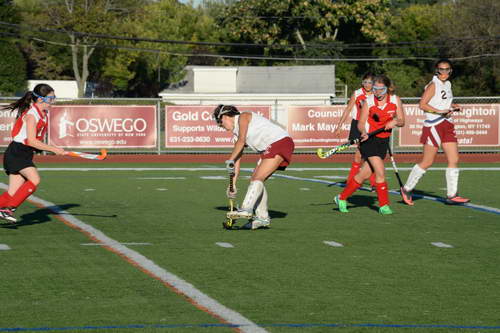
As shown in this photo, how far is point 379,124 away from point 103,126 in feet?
48.0

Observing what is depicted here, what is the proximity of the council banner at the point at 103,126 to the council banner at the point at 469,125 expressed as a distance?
7.34 metres

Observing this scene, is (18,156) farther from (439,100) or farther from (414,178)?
(439,100)

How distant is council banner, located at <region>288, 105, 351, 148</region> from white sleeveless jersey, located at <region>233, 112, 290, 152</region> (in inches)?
620

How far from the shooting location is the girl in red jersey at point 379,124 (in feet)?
41.1

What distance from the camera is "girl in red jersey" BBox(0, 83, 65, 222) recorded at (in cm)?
1075

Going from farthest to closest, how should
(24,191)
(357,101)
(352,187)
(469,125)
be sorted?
(469,125) → (357,101) → (352,187) → (24,191)

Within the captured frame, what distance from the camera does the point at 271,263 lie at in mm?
8672

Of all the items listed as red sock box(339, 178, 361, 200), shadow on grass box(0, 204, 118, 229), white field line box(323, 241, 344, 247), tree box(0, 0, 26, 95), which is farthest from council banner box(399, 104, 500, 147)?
tree box(0, 0, 26, 95)

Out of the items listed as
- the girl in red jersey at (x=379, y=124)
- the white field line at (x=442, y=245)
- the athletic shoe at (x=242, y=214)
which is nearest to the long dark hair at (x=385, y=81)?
the girl in red jersey at (x=379, y=124)

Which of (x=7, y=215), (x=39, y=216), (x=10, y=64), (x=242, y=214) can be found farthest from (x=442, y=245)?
(x=10, y=64)

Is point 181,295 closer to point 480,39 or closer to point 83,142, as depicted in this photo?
point 83,142

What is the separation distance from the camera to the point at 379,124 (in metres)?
12.7

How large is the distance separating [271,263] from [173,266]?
0.94 meters

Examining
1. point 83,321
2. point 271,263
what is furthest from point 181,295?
point 271,263
